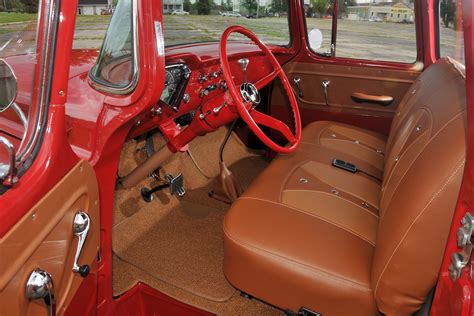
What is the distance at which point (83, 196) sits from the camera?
117 centimetres

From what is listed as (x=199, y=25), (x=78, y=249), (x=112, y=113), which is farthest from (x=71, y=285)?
(x=199, y=25)

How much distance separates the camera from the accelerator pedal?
235 centimetres

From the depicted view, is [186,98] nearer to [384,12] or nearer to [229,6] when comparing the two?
[229,6]

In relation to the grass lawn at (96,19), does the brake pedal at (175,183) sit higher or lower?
lower

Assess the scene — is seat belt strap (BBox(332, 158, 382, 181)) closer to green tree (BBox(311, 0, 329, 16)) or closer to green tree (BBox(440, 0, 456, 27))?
green tree (BBox(440, 0, 456, 27))

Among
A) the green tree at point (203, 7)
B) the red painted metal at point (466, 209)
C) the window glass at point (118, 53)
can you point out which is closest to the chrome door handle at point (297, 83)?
the green tree at point (203, 7)

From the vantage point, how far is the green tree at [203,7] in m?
2.39

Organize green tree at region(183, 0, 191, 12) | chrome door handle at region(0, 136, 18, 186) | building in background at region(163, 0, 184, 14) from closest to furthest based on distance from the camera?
chrome door handle at region(0, 136, 18, 186) → building in background at region(163, 0, 184, 14) → green tree at region(183, 0, 191, 12)

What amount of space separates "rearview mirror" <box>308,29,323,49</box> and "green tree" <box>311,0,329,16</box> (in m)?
0.13

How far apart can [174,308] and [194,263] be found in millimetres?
282

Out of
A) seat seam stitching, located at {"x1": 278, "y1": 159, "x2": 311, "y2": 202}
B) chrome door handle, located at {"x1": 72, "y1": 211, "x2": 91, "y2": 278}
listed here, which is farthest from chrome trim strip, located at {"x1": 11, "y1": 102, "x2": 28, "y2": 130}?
seat seam stitching, located at {"x1": 278, "y1": 159, "x2": 311, "y2": 202}

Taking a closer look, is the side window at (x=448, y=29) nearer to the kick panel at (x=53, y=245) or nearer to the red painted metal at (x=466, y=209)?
the red painted metal at (x=466, y=209)

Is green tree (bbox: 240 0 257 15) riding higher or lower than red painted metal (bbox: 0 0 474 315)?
higher

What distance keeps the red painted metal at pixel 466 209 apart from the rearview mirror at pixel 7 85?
0.98 metres
